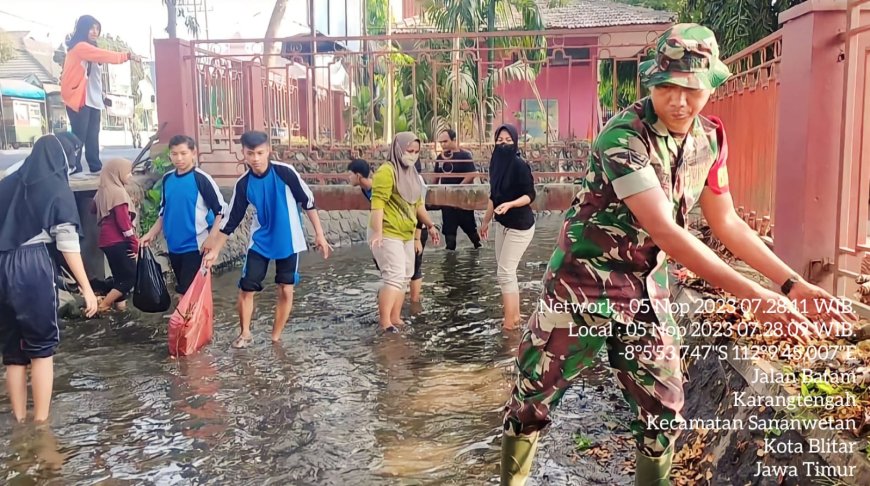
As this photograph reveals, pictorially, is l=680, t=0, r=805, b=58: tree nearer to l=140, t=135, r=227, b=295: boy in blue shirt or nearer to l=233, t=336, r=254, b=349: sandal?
l=140, t=135, r=227, b=295: boy in blue shirt

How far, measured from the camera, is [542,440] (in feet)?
13.0

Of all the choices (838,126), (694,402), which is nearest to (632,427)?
(694,402)

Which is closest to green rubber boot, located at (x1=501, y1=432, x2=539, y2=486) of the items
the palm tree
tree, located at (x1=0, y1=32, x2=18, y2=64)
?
the palm tree

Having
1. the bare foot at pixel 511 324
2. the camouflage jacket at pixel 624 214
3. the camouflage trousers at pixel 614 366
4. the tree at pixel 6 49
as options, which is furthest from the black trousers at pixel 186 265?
the tree at pixel 6 49

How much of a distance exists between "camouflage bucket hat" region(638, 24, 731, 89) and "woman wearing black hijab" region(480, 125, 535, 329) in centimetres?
371

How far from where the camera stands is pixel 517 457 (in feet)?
9.23

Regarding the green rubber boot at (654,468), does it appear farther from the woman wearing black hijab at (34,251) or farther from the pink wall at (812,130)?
the woman wearing black hijab at (34,251)

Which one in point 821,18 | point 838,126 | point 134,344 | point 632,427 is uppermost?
point 821,18

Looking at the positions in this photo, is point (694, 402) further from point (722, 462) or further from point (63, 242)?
point (63, 242)

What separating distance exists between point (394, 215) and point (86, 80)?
4749 mm

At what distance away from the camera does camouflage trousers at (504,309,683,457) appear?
101 inches

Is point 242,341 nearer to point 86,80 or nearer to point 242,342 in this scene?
point 242,342

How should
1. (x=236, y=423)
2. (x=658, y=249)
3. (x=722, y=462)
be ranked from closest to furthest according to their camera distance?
1. (x=658, y=249)
2. (x=722, y=462)
3. (x=236, y=423)

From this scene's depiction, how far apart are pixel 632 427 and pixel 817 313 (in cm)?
79
